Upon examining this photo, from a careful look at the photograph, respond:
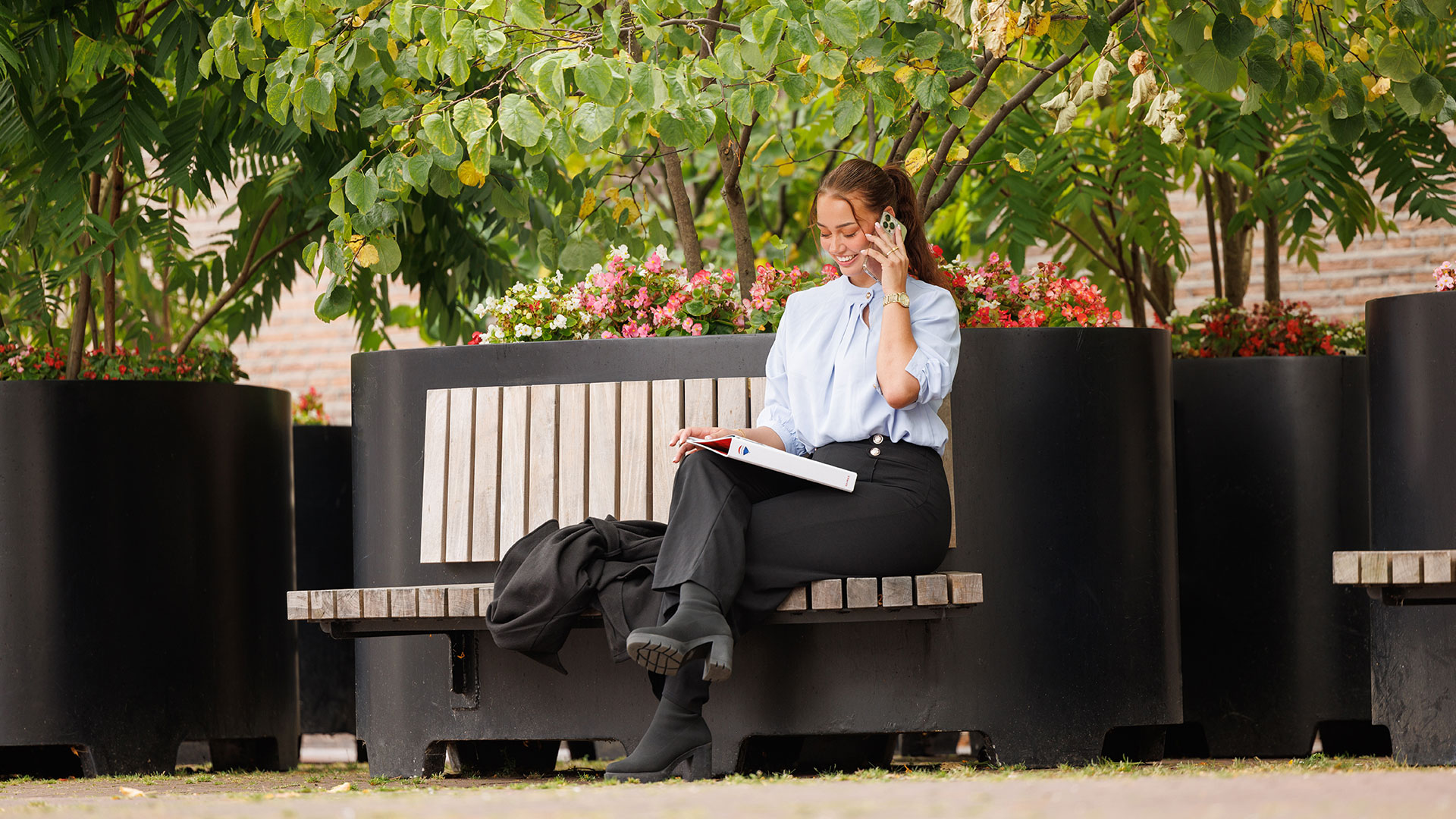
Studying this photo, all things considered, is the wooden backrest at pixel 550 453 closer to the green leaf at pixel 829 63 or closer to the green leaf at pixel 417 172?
the green leaf at pixel 417 172

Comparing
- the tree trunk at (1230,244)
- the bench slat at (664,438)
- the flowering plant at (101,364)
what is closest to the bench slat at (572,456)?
the bench slat at (664,438)

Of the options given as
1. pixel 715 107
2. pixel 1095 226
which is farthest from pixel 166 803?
pixel 1095 226

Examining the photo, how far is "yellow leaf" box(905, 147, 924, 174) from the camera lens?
16.1 feet

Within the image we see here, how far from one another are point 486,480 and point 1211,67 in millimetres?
2294

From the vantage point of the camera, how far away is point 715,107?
4.85 metres

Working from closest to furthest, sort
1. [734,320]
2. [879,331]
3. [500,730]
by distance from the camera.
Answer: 1. [879,331]
2. [500,730]
3. [734,320]

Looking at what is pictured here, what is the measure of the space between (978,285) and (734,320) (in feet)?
2.40

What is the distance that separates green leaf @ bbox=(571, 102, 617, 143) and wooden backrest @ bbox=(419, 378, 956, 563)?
0.82m

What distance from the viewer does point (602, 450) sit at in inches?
181

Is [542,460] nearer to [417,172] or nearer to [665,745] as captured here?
[417,172]

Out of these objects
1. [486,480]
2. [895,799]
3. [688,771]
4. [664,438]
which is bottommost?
[688,771]

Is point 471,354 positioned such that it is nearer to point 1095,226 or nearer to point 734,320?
point 734,320

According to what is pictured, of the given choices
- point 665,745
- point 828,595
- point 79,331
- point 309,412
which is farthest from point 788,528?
point 309,412

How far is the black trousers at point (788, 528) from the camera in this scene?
147 inches
